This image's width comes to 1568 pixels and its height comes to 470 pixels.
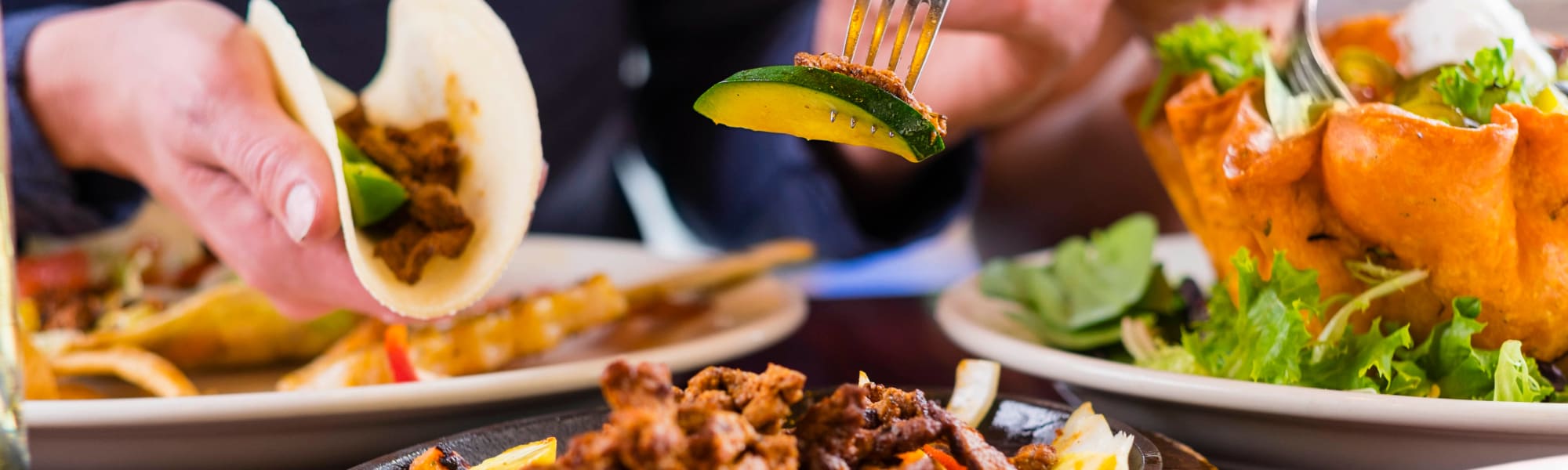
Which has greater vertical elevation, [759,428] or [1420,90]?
[1420,90]

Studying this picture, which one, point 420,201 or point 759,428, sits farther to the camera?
point 420,201

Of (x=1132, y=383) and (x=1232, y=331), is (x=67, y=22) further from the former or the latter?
(x=1232, y=331)

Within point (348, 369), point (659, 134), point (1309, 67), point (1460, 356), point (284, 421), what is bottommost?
point (659, 134)

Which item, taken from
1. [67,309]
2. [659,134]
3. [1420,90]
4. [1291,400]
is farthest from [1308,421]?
[659,134]

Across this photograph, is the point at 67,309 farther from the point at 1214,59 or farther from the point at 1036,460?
the point at 1214,59

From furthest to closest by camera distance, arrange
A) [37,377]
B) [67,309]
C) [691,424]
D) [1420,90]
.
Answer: [67,309]
[37,377]
[1420,90]
[691,424]

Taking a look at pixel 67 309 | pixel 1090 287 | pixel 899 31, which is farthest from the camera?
pixel 67 309

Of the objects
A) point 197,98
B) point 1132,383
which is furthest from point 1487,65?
point 197,98
